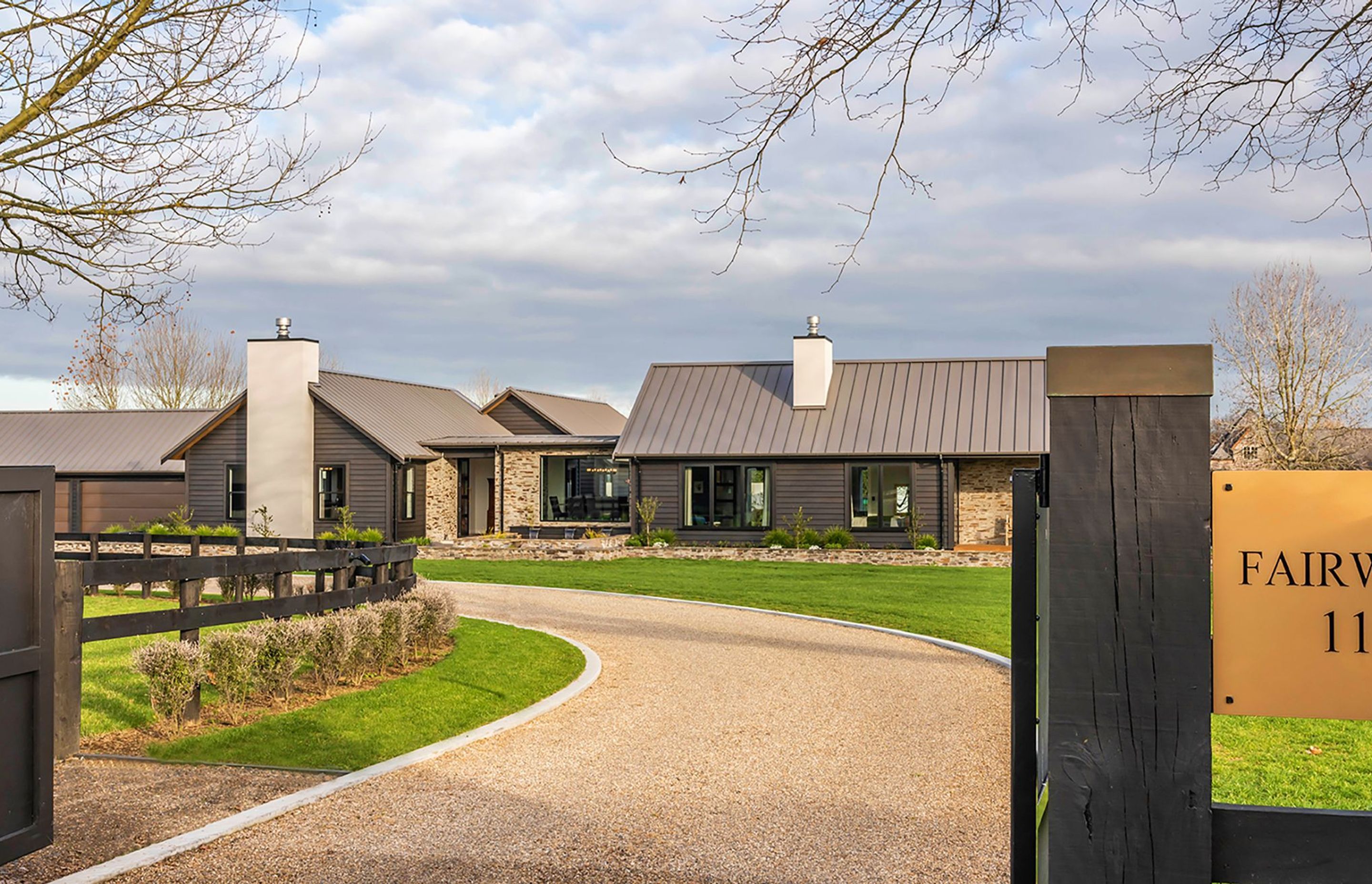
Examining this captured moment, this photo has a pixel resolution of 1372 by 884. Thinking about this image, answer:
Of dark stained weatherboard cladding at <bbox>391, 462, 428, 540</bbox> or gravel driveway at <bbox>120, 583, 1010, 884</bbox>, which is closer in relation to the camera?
gravel driveway at <bbox>120, 583, 1010, 884</bbox>

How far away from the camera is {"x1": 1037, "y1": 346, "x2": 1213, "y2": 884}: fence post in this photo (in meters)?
1.79

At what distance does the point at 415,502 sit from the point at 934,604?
735 inches

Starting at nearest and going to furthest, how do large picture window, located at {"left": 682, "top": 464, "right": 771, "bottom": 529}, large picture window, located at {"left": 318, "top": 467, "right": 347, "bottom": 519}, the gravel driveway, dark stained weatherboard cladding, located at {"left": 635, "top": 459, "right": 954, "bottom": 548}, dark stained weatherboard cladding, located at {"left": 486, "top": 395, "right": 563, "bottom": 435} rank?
1. the gravel driveway
2. dark stained weatherboard cladding, located at {"left": 635, "top": 459, "right": 954, "bottom": 548}
3. large picture window, located at {"left": 682, "top": 464, "right": 771, "bottom": 529}
4. large picture window, located at {"left": 318, "top": 467, "right": 347, "bottom": 519}
5. dark stained weatherboard cladding, located at {"left": 486, "top": 395, "right": 563, "bottom": 435}

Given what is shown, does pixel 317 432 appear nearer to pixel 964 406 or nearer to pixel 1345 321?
pixel 964 406

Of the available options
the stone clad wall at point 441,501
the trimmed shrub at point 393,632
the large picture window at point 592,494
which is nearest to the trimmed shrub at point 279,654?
the trimmed shrub at point 393,632

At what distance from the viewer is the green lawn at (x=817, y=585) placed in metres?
14.7

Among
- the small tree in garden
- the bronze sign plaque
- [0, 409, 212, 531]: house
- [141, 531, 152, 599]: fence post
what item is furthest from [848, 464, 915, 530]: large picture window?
the bronze sign plaque

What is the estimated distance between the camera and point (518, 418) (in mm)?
38094

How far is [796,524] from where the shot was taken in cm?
2744

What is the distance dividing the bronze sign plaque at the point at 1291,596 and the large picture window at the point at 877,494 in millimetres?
Result: 25982

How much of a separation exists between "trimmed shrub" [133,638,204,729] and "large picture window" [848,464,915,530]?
829 inches

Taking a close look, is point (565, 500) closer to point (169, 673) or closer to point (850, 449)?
point (850, 449)

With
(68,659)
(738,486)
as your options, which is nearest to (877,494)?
(738,486)

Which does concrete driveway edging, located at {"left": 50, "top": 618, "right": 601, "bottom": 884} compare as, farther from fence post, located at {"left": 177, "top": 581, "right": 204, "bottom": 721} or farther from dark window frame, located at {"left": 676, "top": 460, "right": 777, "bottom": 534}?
dark window frame, located at {"left": 676, "top": 460, "right": 777, "bottom": 534}
